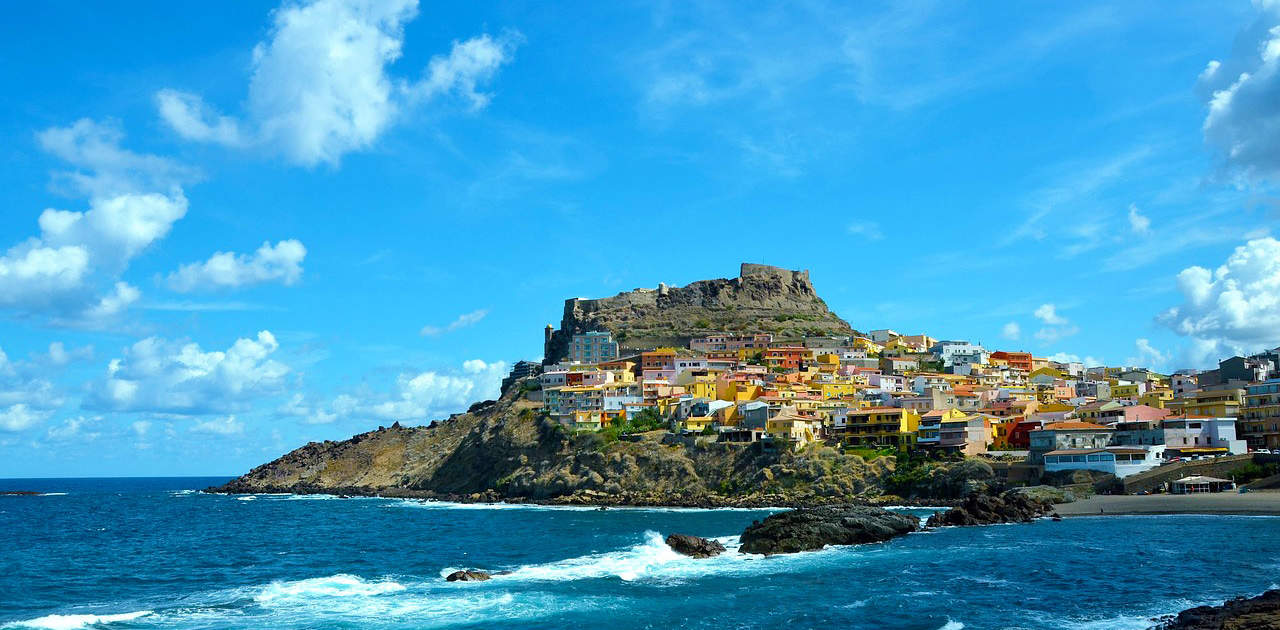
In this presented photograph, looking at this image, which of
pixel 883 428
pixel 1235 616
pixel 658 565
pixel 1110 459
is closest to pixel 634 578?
pixel 658 565

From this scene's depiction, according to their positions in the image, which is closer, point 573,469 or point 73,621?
point 73,621

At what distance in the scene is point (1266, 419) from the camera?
7838 centimetres

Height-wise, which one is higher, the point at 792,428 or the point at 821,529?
the point at 792,428

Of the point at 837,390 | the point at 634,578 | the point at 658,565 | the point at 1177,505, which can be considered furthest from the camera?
the point at 837,390

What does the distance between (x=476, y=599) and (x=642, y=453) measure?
5809cm

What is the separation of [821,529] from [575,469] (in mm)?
48727

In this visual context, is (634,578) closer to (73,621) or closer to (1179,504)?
(73,621)

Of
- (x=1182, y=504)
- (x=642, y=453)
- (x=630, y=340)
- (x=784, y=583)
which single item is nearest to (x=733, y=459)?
(x=642, y=453)

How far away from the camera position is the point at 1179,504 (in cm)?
6241

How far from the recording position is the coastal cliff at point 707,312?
15625 centimetres

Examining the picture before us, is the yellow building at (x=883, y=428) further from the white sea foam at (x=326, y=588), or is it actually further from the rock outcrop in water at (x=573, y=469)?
the white sea foam at (x=326, y=588)

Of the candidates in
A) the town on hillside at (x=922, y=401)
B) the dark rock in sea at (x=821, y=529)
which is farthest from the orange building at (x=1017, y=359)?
the dark rock in sea at (x=821, y=529)

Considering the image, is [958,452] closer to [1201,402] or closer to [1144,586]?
[1201,402]

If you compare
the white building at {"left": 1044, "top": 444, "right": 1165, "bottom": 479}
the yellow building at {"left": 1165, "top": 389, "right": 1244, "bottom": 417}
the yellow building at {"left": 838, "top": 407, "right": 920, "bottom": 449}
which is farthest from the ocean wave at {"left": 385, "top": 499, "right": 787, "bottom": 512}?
the yellow building at {"left": 1165, "top": 389, "right": 1244, "bottom": 417}
